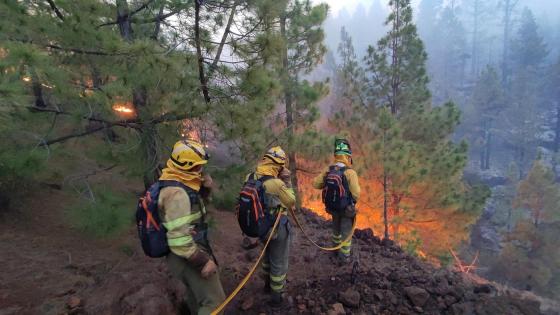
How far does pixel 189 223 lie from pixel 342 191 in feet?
9.82

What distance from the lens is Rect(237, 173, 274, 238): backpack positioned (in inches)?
151

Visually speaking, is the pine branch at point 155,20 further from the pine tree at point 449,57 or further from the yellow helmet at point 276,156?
the pine tree at point 449,57

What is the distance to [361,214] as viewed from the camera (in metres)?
12.8

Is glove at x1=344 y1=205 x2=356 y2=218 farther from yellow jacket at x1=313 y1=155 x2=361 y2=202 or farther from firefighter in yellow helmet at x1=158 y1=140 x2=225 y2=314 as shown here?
firefighter in yellow helmet at x1=158 y1=140 x2=225 y2=314

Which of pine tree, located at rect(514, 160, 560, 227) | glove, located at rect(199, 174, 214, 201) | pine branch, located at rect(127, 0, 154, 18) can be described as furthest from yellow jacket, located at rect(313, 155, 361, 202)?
pine tree, located at rect(514, 160, 560, 227)

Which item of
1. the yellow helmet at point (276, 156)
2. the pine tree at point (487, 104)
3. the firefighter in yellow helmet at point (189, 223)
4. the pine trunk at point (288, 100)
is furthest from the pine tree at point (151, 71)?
the pine tree at point (487, 104)

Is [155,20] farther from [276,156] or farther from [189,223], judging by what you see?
[189,223]

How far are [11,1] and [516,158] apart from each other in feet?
149

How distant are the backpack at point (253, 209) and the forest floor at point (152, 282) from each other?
1.11 metres

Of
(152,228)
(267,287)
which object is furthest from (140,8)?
(267,287)

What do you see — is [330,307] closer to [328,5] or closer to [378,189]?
[328,5]

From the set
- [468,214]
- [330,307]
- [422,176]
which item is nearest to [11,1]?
[330,307]

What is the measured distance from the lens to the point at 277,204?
413cm

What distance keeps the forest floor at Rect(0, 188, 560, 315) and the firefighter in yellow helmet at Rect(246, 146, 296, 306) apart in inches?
13.7
